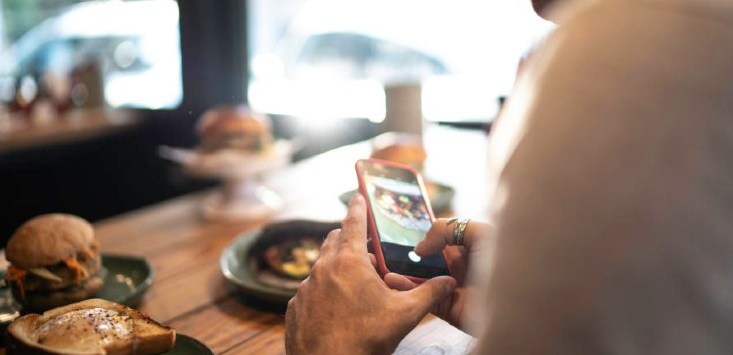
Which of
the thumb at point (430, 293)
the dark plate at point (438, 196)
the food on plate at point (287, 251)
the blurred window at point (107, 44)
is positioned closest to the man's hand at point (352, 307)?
the thumb at point (430, 293)

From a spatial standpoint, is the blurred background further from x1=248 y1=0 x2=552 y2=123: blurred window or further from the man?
the man

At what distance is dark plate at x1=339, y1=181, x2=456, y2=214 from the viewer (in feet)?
5.49

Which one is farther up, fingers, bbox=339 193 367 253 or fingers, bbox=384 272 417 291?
fingers, bbox=339 193 367 253

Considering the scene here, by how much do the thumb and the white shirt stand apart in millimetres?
266

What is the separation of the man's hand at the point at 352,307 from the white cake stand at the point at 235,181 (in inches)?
38.1

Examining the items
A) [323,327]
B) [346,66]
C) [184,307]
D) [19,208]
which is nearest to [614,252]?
[323,327]

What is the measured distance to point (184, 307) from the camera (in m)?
1.19

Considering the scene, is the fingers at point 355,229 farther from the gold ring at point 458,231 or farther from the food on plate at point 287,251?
the food on plate at point 287,251

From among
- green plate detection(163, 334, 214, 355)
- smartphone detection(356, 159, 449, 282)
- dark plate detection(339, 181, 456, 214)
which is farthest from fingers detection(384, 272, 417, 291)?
dark plate detection(339, 181, 456, 214)

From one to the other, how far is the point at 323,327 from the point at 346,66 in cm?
360

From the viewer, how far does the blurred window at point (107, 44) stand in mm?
4312

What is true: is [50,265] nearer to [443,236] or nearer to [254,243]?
[254,243]

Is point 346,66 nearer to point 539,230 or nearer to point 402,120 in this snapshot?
point 402,120

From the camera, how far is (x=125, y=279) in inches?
Result: 50.4
